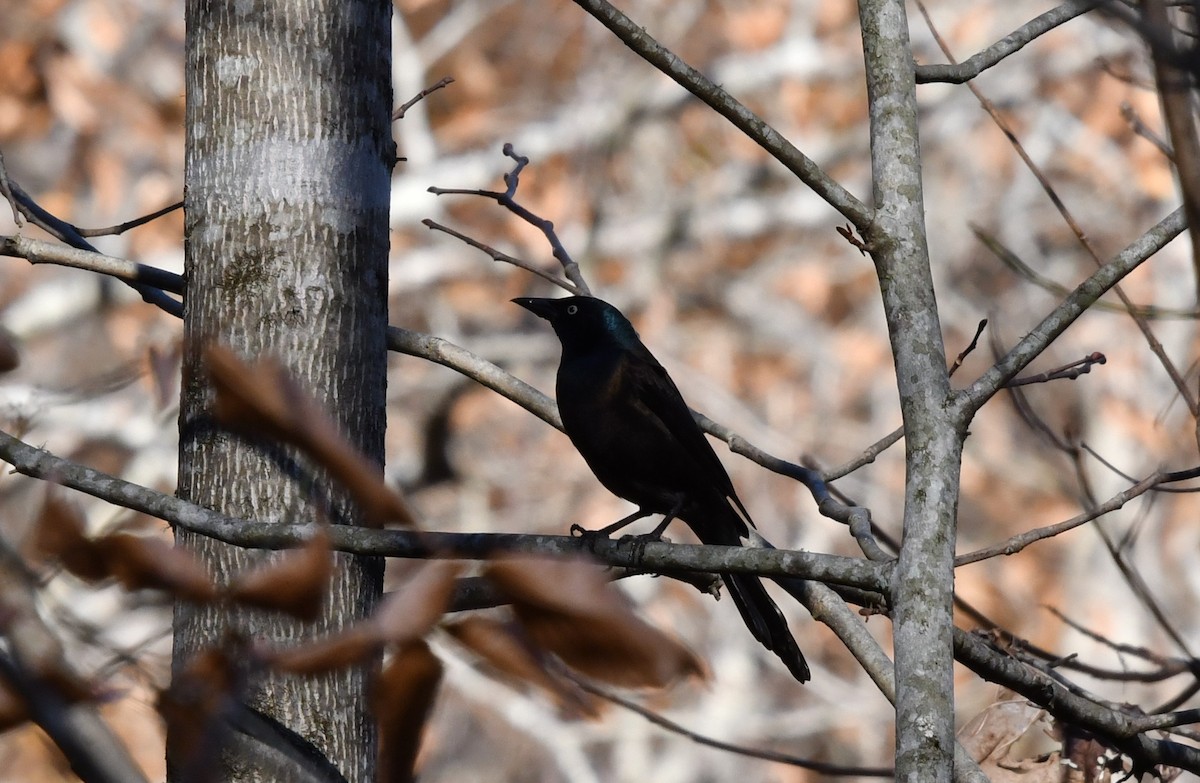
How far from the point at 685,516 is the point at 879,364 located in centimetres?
697

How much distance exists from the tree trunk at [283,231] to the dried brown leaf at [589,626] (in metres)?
1.13

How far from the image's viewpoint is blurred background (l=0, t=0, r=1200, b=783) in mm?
8766

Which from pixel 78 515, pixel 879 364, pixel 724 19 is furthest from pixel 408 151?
pixel 78 515

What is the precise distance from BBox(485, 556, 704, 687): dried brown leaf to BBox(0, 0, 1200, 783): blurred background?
292 inches

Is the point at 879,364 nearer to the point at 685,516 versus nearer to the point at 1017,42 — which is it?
the point at 685,516

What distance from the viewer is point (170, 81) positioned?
9.71m

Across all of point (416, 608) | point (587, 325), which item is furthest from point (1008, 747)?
point (416, 608)

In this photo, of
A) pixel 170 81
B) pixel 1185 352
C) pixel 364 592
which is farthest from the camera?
pixel 170 81

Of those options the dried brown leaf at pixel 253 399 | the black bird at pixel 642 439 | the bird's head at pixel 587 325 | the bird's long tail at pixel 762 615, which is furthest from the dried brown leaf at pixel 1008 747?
the dried brown leaf at pixel 253 399

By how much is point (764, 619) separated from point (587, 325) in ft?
3.66

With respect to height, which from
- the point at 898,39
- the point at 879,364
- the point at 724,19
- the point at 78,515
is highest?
the point at 724,19

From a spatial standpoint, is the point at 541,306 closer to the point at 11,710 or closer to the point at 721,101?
the point at 721,101

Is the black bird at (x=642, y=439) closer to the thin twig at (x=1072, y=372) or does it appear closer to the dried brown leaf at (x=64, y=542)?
the thin twig at (x=1072, y=372)

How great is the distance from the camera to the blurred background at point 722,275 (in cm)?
877
